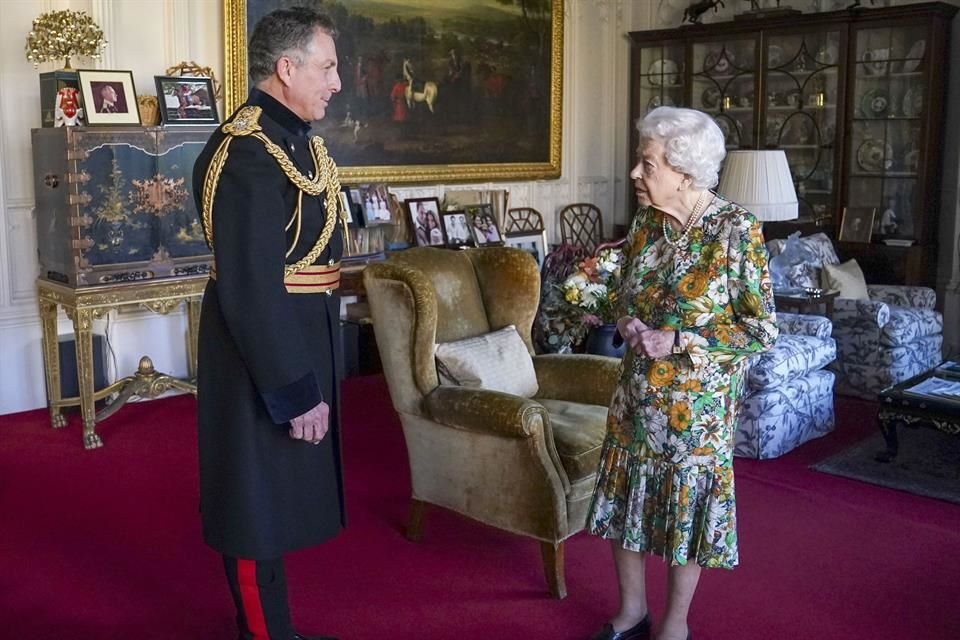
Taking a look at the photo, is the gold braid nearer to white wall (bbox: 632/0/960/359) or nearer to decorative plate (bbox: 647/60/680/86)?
white wall (bbox: 632/0/960/359)

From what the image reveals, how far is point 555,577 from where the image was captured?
316 centimetres

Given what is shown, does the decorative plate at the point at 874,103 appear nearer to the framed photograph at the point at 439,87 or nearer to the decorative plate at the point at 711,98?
the decorative plate at the point at 711,98

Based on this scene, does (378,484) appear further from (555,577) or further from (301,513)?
(301,513)

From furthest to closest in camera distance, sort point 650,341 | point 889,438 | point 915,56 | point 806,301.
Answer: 1. point 915,56
2. point 806,301
3. point 889,438
4. point 650,341

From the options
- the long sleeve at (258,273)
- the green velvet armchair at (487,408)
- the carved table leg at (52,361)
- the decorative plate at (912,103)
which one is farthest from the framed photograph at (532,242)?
the long sleeve at (258,273)

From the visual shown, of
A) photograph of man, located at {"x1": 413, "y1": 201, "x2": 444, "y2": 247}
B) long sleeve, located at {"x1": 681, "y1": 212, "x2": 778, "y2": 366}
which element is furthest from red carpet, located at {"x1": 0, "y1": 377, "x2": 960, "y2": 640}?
photograph of man, located at {"x1": 413, "y1": 201, "x2": 444, "y2": 247}

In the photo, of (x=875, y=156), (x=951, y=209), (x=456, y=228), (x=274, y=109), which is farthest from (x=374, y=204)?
(x=274, y=109)

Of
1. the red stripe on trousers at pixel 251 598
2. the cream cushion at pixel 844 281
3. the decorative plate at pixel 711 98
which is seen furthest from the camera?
the decorative plate at pixel 711 98

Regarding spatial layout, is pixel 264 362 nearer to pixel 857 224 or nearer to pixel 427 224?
pixel 427 224

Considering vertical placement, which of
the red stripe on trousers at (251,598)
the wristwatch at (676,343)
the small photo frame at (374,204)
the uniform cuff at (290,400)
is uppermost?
the small photo frame at (374,204)

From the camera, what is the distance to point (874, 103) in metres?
6.72

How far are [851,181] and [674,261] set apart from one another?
4.89m

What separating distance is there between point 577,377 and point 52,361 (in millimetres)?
2813

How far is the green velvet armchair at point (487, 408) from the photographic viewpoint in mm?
3172
